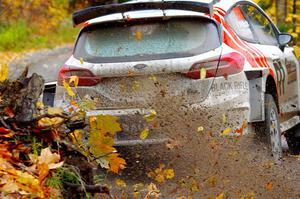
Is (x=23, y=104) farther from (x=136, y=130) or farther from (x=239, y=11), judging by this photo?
(x=239, y=11)

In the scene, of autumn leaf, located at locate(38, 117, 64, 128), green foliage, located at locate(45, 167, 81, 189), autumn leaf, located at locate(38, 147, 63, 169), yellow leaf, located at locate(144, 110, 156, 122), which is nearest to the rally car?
yellow leaf, located at locate(144, 110, 156, 122)

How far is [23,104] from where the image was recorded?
15.9 feet

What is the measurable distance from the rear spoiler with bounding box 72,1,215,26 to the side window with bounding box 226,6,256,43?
0.29 meters

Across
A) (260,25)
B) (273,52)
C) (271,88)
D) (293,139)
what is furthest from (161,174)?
(293,139)

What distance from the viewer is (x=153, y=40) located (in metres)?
7.68

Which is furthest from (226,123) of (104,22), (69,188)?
(69,188)

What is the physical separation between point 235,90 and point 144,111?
2.69 feet

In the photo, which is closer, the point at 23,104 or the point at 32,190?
the point at 32,190

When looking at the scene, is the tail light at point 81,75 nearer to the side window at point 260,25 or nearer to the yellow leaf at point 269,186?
the yellow leaf at point 269,186

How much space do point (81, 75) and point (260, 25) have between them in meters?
2.39

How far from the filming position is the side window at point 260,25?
355 inches

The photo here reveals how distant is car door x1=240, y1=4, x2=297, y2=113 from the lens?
871 centimetres

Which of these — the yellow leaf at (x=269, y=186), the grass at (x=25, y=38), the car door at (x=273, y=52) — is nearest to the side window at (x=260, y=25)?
the car door at (x=273, y=52)

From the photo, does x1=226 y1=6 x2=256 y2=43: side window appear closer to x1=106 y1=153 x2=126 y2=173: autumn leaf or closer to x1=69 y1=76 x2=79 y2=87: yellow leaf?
x1=69 y1=76 x2=79 y2=87: yellow leaf
